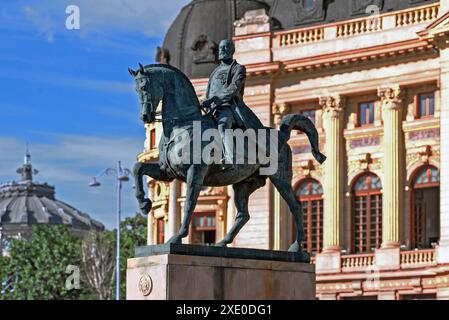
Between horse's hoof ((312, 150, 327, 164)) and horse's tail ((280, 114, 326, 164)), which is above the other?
horse's tail ((280, 114, 326, 164))

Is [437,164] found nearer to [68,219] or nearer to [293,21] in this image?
[293,21]

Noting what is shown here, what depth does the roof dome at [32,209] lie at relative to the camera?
152 meters

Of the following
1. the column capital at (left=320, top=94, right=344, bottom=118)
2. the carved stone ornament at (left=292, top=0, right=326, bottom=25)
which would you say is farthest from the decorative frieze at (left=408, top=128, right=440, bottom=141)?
the carved stone ornament at (left=292, top=0, right=326, bottom=25)

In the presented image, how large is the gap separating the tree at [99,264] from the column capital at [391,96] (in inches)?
1317

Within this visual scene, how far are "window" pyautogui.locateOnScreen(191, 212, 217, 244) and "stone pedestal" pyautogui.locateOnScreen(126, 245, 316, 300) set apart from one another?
43.5 meters

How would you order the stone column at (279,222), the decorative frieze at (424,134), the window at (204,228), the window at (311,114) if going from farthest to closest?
the window at (204,228) → the window at (311,114) → the stone column at (279,222) → the decorative frieze at (424,134)

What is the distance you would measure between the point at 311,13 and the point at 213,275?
147 ft

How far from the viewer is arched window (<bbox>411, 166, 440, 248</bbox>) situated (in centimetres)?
6525

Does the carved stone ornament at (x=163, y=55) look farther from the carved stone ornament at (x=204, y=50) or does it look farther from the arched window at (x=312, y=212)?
the arched window at (x=312, y=212)

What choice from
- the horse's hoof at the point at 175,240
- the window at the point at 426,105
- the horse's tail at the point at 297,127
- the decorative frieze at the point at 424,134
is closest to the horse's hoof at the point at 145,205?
the horse's hoof at the point at 175,240

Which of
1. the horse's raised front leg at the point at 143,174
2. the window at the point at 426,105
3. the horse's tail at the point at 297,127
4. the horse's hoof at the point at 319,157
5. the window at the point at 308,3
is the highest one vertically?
the window at the point at 308,3

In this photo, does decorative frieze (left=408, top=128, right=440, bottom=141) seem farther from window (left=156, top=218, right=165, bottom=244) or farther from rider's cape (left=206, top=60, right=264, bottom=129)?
rider's cape (left=206, top=60, right=264, bottom=129)
